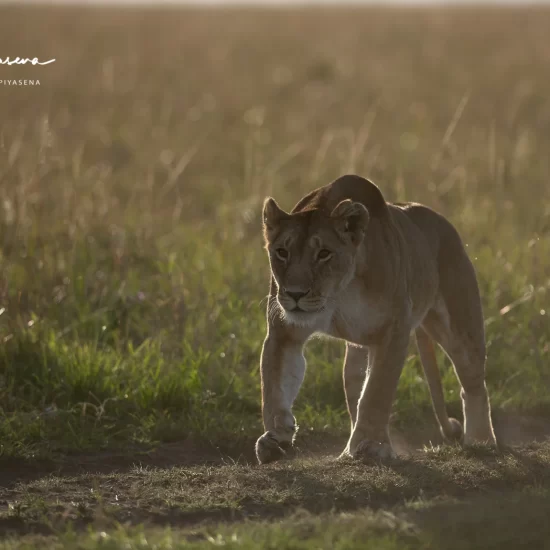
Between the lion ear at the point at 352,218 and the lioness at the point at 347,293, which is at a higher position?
the lion ear at the point at 352,218

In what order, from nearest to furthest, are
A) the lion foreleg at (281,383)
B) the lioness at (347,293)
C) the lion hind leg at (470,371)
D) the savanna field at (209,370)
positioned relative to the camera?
the savanna field at (209,370)
the lioness at (347,293)
the lion foreleg at (281,383)
the lion hind leg at (470,371)

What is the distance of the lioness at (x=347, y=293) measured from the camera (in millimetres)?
5352

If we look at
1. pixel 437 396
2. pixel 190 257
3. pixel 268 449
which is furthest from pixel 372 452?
pixel 190 257

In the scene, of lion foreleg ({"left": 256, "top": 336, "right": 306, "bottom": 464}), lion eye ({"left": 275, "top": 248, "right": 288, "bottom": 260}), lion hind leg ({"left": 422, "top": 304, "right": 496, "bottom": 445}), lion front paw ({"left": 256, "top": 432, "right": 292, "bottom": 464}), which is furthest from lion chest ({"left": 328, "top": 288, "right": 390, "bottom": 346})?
lion hind leg ({"left": 422, "top": 304, "right": 496, "bottom": 445})

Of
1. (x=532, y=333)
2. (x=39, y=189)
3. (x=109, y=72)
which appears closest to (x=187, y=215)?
(x=109, y=72)

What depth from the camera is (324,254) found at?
537cm

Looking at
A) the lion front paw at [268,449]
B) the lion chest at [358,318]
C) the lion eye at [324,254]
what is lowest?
the lion front paw at [268,449]

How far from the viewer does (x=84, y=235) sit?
8.45m

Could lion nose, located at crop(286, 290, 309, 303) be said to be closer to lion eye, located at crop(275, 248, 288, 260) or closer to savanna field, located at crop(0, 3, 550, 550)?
lion eye, located at crop(275, 248, 288, 260)

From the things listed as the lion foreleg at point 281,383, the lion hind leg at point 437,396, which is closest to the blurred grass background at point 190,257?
the lion hind leg at point 437,396

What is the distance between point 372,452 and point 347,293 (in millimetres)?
747

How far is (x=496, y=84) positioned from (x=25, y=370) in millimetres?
16217

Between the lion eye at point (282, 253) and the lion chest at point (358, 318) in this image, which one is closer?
the lion eye at point (282, 253)

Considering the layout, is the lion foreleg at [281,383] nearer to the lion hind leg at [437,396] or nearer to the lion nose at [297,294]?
the lion nose at [297,294]
